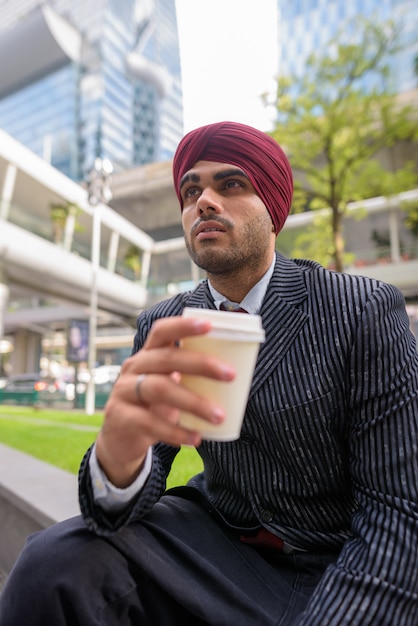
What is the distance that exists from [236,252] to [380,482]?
0.68 meters

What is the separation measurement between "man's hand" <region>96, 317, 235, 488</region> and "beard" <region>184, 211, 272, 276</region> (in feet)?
1.73

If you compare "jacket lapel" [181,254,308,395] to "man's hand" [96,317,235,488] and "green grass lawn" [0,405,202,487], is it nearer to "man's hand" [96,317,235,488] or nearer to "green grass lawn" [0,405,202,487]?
"man's hand" [96,317,235,488]

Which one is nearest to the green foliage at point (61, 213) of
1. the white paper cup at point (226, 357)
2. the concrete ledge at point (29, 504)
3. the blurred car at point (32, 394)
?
the blurred car at point (32, 394)

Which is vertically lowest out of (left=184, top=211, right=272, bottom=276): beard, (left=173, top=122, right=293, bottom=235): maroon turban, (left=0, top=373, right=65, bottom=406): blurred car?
(left=0, top=373, right=65, bottom=406): blurred car

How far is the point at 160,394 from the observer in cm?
67

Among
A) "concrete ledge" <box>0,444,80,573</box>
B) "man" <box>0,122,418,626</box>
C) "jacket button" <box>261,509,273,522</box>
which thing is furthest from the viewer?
"concrete ledge" <box>0,444,80,573</box>

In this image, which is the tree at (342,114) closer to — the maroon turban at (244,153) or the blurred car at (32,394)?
the maroon turban at (244,153)

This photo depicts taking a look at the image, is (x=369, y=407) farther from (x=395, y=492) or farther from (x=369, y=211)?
(x=369, y=211)

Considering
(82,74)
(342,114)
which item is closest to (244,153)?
(342,114)

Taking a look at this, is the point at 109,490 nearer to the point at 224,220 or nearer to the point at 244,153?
the point at 224,220

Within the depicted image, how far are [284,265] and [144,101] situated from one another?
76251mm

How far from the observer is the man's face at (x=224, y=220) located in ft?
3.97

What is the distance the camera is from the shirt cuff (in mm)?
903

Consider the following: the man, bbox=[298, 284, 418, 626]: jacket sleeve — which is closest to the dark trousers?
the man
